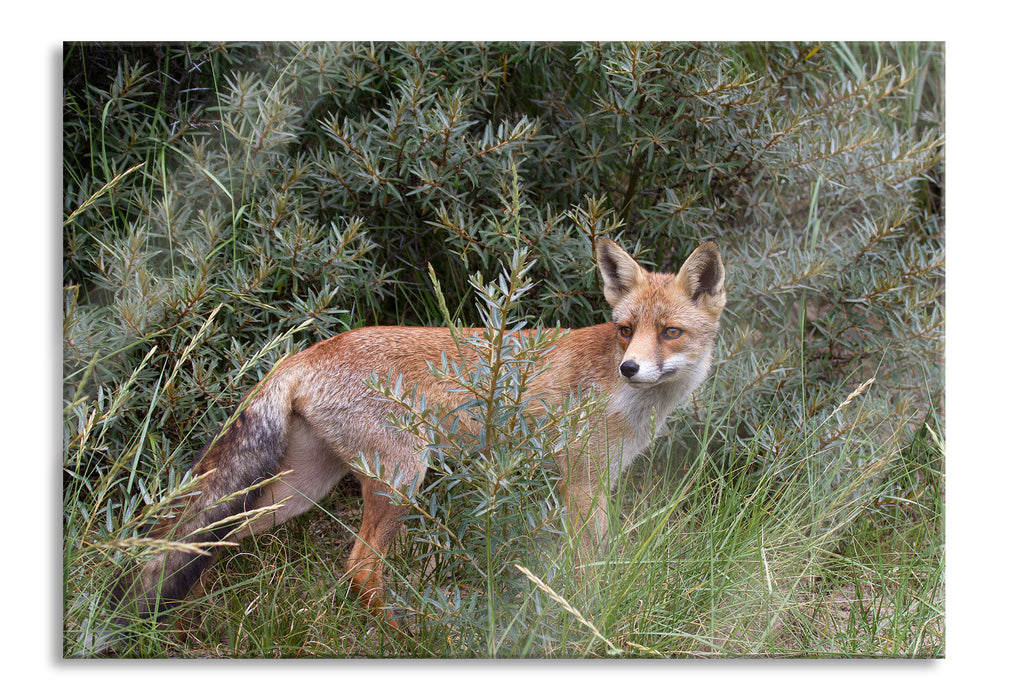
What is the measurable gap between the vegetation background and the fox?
0.34 ft

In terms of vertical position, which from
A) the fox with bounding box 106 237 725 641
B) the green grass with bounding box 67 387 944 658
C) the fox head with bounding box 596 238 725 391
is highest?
the fox head with bounding box 596 238 725 391

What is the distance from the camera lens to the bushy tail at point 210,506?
2.89 m

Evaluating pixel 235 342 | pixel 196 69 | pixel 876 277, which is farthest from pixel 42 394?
pixel 876 277

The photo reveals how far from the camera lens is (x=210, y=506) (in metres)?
2.85

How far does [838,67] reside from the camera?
3.13 m

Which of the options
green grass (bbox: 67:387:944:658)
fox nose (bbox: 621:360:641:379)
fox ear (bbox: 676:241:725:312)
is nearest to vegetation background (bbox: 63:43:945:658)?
green grass (bbox: 67:387:944:658)

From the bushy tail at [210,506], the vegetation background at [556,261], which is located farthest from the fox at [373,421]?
the vegetation background at [556,261]

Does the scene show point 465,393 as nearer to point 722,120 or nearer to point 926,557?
point 722,120

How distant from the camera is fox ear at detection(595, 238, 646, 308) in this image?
3.05 m

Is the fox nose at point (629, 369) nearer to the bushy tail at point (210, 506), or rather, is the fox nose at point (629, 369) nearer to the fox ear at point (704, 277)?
the fox ear at point (704, 277)

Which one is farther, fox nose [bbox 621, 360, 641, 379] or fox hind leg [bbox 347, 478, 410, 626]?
fox hind leg [bbox 347, 478, 410, 626]

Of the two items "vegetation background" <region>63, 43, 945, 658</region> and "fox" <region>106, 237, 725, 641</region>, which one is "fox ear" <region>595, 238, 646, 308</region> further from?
"vegetation background" <region>63, 43, 945, 658</region>

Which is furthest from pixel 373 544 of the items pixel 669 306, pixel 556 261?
pixel 669 306

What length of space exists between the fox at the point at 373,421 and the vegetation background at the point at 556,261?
10 centimetres
